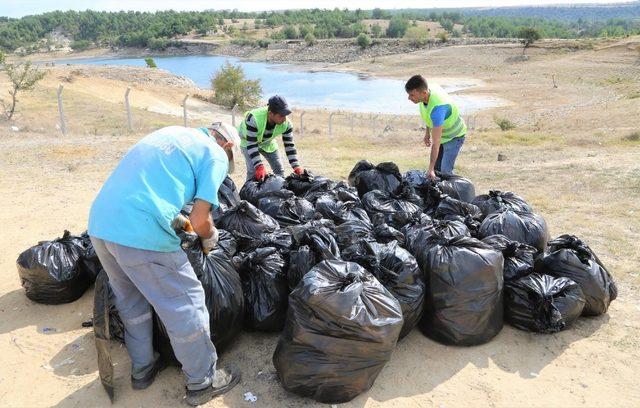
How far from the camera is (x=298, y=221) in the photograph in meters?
4.04

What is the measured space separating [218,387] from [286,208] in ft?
5.88

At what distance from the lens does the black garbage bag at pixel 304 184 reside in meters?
4.67

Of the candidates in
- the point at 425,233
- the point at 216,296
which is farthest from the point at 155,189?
the point at 425,233

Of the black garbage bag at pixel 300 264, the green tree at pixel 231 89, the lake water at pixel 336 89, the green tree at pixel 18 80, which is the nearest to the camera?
the black garbage bag at pixel 300 264

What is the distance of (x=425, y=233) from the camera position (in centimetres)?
329

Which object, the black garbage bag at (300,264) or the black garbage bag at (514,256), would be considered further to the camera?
the black garbage bag at (514,256)

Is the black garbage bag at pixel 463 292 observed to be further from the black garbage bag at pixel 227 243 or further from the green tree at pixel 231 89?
the green tree at pixel 231 89

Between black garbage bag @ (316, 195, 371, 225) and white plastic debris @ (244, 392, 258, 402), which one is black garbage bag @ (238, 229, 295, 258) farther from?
white plastic debris @ (244, 392, 258, 402)

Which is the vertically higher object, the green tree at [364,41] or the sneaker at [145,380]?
the sneaker at [145,380]

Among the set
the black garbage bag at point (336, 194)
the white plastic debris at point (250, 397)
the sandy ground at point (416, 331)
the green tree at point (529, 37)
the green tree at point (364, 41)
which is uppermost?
the black garbage bag at point (336, 194)

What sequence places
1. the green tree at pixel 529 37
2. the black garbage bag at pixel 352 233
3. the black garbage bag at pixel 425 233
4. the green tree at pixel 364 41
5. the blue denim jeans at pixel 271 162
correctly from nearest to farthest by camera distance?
the black garbage bag at pixel 425 233
the black garbage bag at pixel 352 233
the blue denim jeans at pixel 271 162
the green tree at pixel 529 37
the green tree at pixel 364 41

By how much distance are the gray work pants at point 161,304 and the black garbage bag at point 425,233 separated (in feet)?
4.49

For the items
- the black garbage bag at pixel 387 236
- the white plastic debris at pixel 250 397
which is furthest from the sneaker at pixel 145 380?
the black garbage bag at pixel 387 236

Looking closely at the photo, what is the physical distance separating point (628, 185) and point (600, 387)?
180 inches
